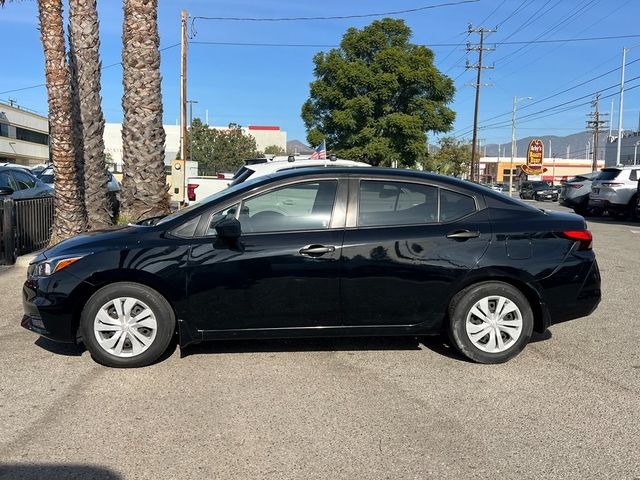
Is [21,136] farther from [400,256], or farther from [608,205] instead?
[400,256]

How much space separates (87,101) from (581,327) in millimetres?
9477

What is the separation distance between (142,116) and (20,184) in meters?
5.18

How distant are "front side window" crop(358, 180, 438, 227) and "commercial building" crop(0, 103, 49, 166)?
6700 cm

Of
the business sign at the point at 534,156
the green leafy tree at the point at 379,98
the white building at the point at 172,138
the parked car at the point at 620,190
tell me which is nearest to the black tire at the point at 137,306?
the parked car at the point at 620,190

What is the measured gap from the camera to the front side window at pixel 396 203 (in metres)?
5.08

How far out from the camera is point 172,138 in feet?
348

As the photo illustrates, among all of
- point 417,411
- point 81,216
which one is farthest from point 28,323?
point 81,216

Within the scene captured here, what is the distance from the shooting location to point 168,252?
4.81m

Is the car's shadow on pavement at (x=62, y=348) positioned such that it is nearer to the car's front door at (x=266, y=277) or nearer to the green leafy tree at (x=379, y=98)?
the car's front door at (x=266, y=277)

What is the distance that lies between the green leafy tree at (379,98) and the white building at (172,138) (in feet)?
168

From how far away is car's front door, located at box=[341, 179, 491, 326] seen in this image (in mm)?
4906

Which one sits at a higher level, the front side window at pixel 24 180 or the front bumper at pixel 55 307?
the front side window at pixel 24 180

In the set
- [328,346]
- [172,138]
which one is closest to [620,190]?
[328,346]

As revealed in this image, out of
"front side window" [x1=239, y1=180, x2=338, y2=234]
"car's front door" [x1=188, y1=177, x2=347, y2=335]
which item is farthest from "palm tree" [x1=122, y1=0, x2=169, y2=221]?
"car's front door" [x1=188, y1=177, x2=347, y2=335]
